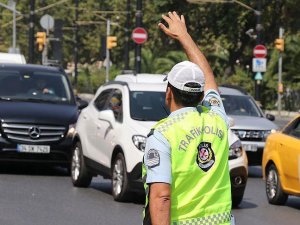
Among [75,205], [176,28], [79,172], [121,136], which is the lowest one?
[79,172]

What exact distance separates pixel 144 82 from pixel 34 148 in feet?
7.09

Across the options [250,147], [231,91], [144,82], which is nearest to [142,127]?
[144,82]

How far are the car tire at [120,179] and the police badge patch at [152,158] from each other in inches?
351

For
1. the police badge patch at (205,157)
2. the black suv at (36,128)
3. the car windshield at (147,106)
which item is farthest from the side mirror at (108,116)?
the police badge patch at (205,157)

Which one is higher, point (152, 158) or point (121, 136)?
point (152, 158)

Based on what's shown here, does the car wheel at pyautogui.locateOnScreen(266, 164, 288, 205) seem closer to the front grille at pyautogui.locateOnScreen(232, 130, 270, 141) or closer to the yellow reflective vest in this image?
the front grille at pyautogui.locateOnScreen(232, 130, 270, 141)

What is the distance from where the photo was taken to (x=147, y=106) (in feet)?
50.2

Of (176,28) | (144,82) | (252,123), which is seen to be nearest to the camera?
(176,28)

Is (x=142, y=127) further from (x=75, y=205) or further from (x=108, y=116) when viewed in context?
(x=75, y=205)

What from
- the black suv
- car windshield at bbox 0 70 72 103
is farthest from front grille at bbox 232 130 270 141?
car windshield at bbox 0 70 72 103

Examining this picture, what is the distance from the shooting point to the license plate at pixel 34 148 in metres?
17.4

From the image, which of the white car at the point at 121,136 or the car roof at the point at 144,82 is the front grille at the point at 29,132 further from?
the car roof at the point at 144,82

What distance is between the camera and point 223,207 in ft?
16.9

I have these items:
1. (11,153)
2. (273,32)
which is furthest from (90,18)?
(11,153)
